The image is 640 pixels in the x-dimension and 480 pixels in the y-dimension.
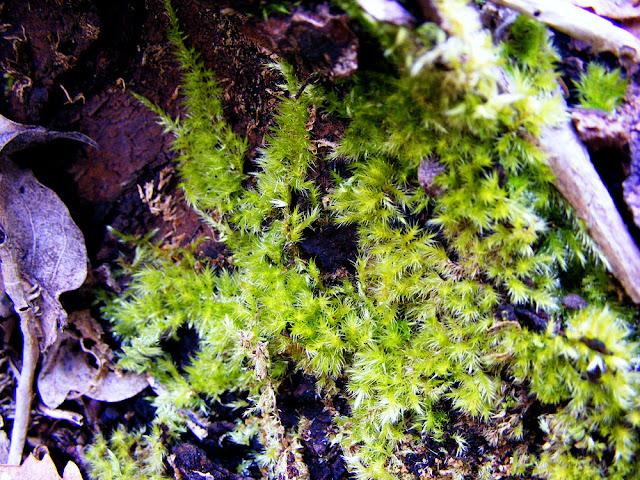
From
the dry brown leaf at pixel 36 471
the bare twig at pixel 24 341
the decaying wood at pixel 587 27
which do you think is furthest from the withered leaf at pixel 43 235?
the decaying wood at pixel 587 27

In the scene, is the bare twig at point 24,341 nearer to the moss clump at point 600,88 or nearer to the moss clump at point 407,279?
the moss clump at point 407,279

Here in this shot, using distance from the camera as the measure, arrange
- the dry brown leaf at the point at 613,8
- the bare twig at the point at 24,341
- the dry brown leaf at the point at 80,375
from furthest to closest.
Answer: the dry brown leaf at the point at 80,375, the bare twig at the point at 24,341, the dry brown leaf at the point at 613,8

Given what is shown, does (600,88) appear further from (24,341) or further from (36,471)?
(36,471)

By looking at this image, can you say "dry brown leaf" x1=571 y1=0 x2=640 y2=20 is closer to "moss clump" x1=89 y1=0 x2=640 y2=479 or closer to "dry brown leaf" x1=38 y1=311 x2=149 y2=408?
"moss clump" x1=89 y1=0 x2=640 y2=479

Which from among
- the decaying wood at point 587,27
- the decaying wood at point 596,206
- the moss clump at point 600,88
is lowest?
the decaying wood at point 596,206

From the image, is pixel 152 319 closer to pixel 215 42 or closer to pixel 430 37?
pixel 215 42

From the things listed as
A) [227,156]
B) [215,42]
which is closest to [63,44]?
[215,42]

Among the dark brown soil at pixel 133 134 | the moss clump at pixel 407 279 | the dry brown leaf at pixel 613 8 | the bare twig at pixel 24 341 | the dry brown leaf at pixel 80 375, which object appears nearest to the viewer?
the moss clump at pixel 407 279
